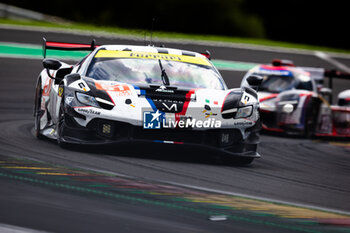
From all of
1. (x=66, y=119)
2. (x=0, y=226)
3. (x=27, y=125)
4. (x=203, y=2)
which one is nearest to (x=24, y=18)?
(x=203, y=2)

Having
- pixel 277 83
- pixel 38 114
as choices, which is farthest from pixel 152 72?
pixel 277 83

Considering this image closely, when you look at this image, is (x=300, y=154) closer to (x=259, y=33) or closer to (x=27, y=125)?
(x=27, y=125)

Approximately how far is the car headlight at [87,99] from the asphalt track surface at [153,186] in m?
0.46

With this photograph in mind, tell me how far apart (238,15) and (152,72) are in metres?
36.1

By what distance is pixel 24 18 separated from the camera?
89.4 feet

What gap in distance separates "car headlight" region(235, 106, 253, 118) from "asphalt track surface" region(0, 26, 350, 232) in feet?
1.50

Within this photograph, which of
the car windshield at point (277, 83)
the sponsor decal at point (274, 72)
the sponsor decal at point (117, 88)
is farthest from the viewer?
the sponsor decal at point (274, 72)

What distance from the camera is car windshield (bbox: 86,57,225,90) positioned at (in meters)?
7.49

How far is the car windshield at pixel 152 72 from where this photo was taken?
24.6ft

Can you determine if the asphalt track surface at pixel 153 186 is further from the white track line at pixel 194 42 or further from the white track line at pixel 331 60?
the white track line at pixel 331 60

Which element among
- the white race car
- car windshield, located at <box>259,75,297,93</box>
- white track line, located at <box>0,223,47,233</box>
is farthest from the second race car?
white track line, located at <box>0,223,47,233</box>

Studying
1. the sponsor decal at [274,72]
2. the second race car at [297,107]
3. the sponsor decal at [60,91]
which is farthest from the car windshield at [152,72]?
the sponsor decal at [274,72]

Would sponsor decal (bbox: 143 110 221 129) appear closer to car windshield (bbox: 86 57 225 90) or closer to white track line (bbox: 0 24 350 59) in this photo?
car windshield (bbox: 86 57 225 90)

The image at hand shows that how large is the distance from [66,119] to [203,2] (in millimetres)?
34274
